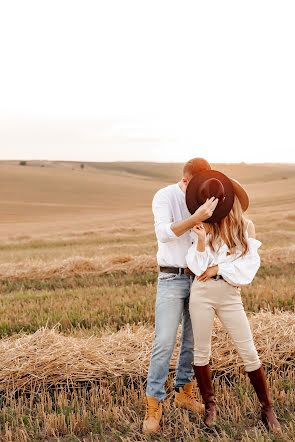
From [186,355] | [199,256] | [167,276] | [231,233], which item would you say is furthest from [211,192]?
[186,355]

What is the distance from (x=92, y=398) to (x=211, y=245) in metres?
1.82

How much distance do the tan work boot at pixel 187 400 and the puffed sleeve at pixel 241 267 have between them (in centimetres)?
115

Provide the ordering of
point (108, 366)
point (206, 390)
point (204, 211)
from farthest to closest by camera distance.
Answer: point (108, 366) < point (206, 390) < point (204, 211)

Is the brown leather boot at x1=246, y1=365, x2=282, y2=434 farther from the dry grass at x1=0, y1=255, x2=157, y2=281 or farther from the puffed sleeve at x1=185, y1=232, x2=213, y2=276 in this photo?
the dry grass at x1=0, y1=255, x2=157, y2=281

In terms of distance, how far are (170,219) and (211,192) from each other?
0.46m

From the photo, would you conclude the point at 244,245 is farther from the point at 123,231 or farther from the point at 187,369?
the point at 123,231

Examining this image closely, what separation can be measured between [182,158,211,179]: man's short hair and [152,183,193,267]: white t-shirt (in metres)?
0.22

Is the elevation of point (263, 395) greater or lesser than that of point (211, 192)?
lesser

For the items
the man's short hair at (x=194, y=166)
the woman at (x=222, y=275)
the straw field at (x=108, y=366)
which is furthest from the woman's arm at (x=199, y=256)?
the straw field at (x=108, y=366)

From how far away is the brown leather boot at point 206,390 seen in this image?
3.76 metres

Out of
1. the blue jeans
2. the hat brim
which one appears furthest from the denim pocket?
the hat brim

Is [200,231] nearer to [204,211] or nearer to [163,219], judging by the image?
[204,211]

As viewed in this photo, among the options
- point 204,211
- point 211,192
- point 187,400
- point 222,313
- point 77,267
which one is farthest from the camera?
point 77,267

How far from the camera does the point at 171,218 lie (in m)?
3.91
